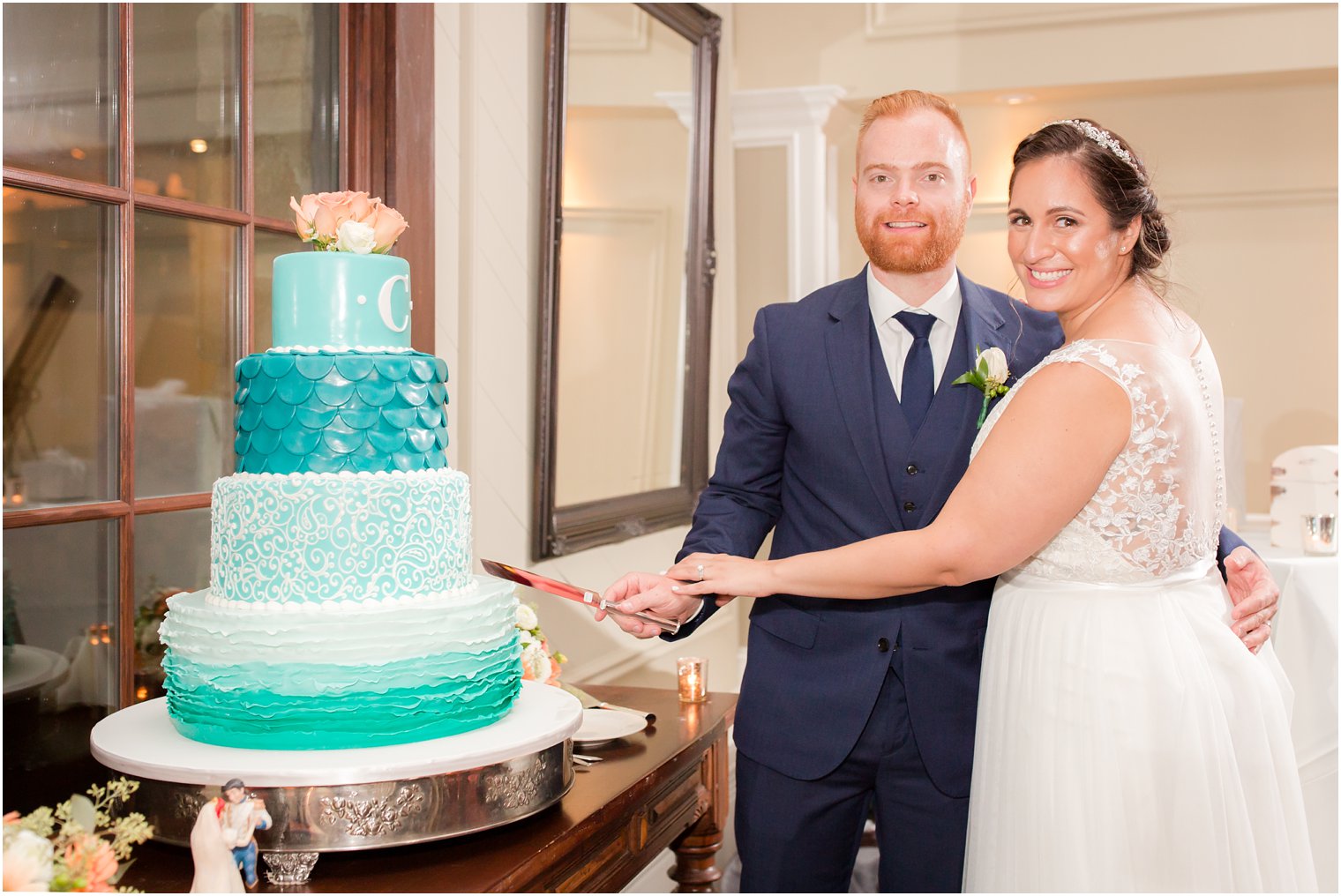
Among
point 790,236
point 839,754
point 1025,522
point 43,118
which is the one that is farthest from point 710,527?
point 790,236

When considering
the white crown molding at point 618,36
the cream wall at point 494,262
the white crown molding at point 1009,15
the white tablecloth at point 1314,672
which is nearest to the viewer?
the cream wall at point 494,262

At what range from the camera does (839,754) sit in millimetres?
2115

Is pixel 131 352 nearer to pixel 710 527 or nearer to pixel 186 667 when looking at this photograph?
pixel 186 667

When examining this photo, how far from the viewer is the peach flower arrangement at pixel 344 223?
5.71 feet

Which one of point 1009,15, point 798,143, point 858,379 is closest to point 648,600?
point 858,379

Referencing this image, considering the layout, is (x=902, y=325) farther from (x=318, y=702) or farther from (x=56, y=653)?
(x=56, y=653)

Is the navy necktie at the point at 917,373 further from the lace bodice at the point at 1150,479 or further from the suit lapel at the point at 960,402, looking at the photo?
the lace bodice at the point at 1150,479

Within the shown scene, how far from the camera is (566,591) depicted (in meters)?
2.05

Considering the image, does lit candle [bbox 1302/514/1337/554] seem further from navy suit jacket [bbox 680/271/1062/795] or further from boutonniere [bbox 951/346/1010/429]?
boutonniere [bbox 951/346/1010/429]

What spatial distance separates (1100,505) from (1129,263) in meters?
0.40

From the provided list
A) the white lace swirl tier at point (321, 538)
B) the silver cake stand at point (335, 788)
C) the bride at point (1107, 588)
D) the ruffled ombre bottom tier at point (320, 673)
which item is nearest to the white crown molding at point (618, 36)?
the bride at point (1107, 588)

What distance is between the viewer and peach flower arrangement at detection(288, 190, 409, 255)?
68.5 inches

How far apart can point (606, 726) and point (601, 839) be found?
1.29 feet

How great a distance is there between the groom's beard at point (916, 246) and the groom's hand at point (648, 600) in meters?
0.70
